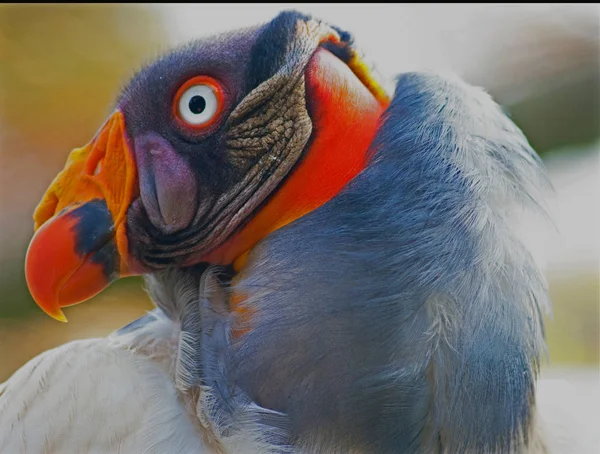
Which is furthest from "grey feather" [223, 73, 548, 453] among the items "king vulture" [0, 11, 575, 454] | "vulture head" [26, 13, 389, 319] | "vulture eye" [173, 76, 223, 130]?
"vulture eye" [173, 76, 223, 130]

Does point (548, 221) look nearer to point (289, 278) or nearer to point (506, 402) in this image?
point (506, 402)

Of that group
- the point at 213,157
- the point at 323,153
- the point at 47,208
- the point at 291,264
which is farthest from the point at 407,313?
the point at 47,208

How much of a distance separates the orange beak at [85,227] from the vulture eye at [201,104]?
0.15 metres

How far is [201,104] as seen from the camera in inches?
57.2

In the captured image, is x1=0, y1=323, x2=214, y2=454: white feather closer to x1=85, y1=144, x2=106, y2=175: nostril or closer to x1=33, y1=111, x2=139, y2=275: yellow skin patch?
x1=33, y1=111, x2=139, y2=275: yellow skin patch

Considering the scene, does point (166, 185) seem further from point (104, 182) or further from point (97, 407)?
point (97, 407)

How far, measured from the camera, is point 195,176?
1.46 metres

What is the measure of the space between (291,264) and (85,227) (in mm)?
452

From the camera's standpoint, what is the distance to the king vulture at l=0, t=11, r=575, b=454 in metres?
1.26

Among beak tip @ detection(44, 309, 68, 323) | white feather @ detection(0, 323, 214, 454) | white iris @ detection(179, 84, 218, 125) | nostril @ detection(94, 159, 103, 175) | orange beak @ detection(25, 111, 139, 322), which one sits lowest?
white feather @ detection(0, 323, 214, 454)

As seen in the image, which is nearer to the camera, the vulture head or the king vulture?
the king vulture

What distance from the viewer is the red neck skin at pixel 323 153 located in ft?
4.66

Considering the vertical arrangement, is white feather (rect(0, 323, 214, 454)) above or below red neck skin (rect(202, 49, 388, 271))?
below

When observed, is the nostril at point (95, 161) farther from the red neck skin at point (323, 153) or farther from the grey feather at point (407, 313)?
the grey feather at point (407, 313)
